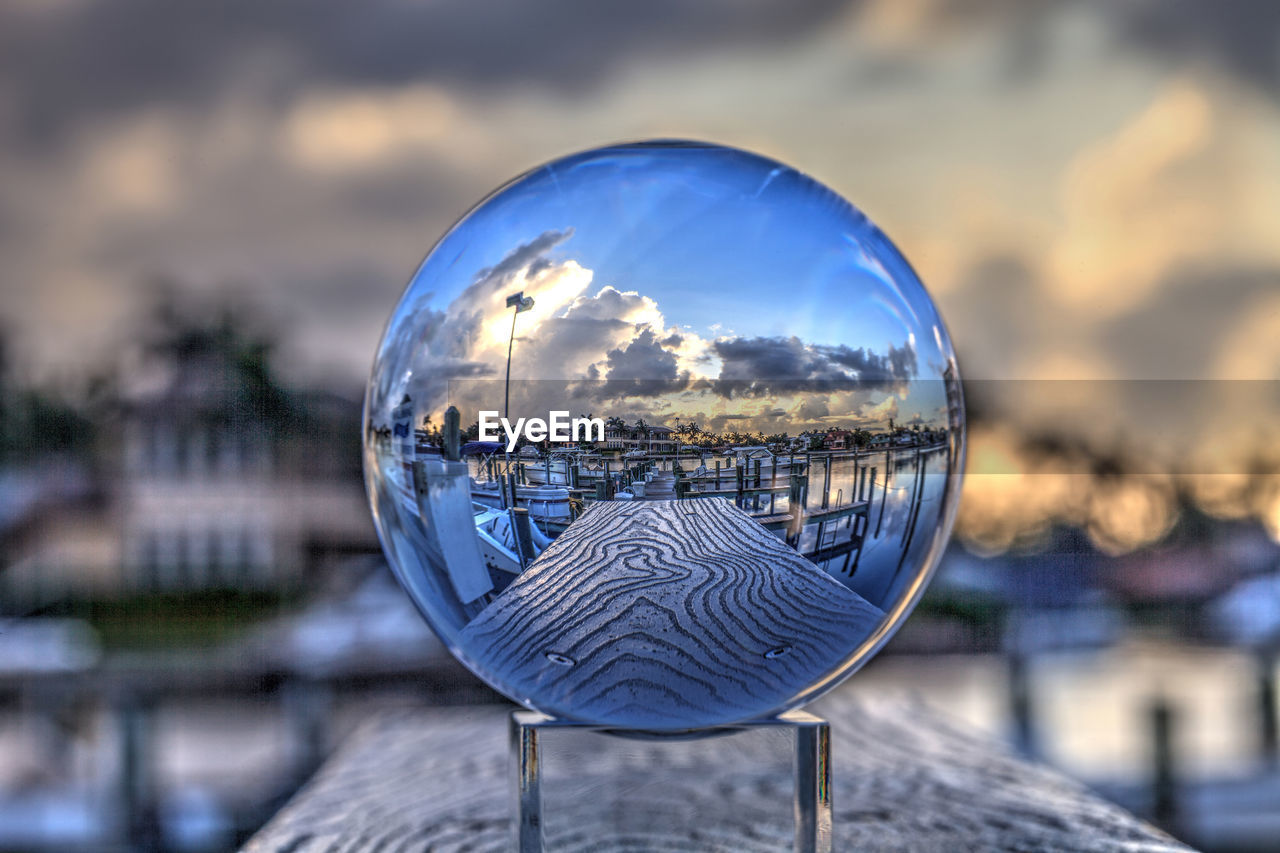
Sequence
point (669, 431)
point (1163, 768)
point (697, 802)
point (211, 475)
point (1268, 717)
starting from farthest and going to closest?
point (211, 475) → point (1268, 717) → point (1163, 768) → point (697, 802) → point (669, 431)

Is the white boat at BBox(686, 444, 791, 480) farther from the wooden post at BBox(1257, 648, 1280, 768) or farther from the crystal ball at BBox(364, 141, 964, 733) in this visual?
the wooden post at BBox(1257, 648, 1280, 768)

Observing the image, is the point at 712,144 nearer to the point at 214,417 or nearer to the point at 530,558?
the point at 530,558

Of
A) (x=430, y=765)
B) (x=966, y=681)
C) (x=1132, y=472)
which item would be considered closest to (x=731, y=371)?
(x=430, y=765)

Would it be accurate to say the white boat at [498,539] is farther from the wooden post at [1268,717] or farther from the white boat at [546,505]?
the wooden post at [1268,717]

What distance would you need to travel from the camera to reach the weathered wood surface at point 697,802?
3.89ft

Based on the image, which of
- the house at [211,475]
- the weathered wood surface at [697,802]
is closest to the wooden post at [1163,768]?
the weathered wood surface at [697,802]

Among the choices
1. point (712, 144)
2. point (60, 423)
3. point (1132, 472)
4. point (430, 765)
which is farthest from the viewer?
point (60, 423)

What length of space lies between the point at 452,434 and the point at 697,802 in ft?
2.33

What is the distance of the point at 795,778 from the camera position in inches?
43.1

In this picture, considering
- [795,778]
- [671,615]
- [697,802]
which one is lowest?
[697,802]

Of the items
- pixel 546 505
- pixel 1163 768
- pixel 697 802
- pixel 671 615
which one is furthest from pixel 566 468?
pixel 1163 768

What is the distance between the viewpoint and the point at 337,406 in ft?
37.4

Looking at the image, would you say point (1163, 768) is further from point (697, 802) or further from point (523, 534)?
point (523, 534)

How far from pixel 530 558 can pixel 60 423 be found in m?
20.9
